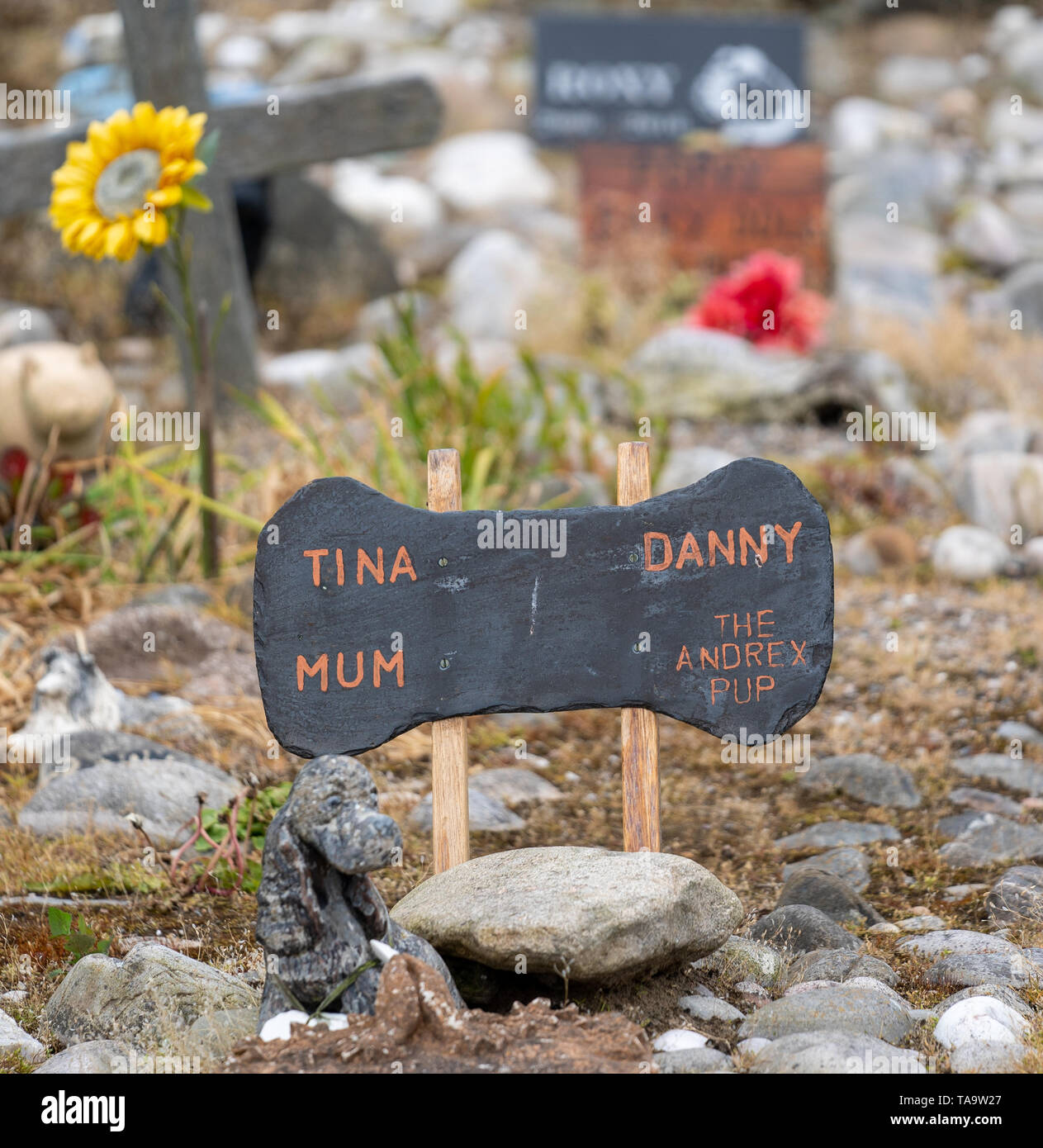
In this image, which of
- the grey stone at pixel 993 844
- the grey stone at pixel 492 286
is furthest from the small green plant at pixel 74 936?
the grey stone at pixel 492 286

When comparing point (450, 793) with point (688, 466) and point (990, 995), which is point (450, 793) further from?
point (688, 466)

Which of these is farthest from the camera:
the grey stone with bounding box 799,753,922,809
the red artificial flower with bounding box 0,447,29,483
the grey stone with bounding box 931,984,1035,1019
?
the red artificial flower with bounding box 0,447,29,483

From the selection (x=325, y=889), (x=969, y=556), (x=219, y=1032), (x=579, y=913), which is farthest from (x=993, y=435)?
(x=219, y=1032)

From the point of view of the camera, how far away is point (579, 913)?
248 cm

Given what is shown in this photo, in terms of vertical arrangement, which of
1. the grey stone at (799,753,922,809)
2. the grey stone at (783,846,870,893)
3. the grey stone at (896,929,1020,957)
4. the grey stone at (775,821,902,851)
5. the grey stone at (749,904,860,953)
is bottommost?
the grey stone at (896,929,1020,957)

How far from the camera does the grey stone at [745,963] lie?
2.80 m

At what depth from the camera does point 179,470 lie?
5.66 metres

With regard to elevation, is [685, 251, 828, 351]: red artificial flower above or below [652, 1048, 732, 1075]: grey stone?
above

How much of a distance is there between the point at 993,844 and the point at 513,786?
4.50 ft

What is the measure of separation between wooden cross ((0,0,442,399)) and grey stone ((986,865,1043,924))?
4506 millimetres

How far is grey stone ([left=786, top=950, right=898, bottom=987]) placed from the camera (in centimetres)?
277

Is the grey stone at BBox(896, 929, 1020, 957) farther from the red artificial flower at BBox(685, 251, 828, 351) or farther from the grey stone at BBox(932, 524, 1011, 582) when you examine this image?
the red artificial flower at BBox(685, 251, 828, 351)

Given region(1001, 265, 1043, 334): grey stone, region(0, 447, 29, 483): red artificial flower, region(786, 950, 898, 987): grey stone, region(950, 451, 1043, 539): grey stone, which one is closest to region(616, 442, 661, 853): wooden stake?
region(786, 950, 898, 987): grey stone

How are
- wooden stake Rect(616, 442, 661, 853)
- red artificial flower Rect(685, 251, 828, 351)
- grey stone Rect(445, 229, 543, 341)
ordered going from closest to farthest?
1. wooden stake Rect(616, 442, 661, 853)
2. red artificial flower Rect(685, 251, 828, 351)
3. grey stone Rect(445, 229, 543, 341)
